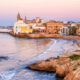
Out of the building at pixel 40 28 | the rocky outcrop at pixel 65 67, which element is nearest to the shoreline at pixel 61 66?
the rocky outcrop at pixel 65 67

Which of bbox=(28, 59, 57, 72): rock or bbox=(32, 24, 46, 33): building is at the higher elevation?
bbox=(28, 59, 57, 72): rock

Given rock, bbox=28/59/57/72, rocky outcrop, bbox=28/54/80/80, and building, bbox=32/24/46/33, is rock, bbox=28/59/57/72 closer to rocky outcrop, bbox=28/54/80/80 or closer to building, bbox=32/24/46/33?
rocky outcrop, bbox=28/54/80/80

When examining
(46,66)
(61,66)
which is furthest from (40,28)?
(61,66)

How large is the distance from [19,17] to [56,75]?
266ft

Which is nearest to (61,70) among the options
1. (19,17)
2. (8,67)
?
(8,67)

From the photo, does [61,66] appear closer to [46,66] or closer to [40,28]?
[46,66]

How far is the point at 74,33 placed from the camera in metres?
61.0

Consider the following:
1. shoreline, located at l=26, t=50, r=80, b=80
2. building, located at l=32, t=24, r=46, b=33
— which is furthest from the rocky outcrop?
building, located at l=32, t=24, r=46, b=33

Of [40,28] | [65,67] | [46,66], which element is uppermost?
[65,67]

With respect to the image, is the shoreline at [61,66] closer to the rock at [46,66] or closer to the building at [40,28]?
the rock at [46,66]

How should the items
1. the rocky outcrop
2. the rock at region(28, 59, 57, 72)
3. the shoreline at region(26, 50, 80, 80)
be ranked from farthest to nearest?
the rock at region(28, 59, 57, 72) → the shoreline at region(26, 50, 80, 80) → the rocky outcrop

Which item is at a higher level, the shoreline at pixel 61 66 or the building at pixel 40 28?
the shoreline at pixel 61 66

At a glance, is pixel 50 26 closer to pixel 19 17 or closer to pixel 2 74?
pixel 19 17

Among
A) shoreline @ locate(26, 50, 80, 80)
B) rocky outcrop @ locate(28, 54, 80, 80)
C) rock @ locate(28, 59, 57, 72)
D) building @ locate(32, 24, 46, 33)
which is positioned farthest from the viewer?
building @ locate(32, 24, 46, 33)
